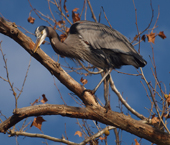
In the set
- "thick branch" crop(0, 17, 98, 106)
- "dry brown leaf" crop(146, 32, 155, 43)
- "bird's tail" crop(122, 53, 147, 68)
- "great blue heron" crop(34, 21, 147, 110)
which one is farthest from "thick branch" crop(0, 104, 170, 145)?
"dry brown leaf" crop(146, 32, 155, 43)

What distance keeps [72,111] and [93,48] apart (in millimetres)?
1967

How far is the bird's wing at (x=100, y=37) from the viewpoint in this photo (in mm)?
5816

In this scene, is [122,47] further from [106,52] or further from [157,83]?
[157,83]

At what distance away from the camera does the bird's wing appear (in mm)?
5816

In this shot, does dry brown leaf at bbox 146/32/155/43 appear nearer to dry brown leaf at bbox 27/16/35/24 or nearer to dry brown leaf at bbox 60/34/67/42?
dry brown leaf at bbox 60/34/67/42

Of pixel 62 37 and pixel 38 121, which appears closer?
pixel 38 121

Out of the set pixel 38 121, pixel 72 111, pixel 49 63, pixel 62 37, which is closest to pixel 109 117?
pixel 72 111

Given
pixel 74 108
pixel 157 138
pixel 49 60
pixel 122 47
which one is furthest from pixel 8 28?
pixel 157 138

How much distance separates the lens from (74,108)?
4289 millimetres

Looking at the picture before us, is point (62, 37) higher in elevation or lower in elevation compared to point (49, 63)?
higher

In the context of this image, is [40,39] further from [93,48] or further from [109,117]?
[109,117]

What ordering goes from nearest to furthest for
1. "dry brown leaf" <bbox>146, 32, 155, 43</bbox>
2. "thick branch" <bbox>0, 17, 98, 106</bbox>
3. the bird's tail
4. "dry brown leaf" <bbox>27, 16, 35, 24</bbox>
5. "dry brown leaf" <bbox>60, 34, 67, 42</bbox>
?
"thick branch" <bbox>0, 17, 98, 106</bbox> < "dry brown leaf" <bbox>146, 32, 155, 43</bbox> < the bird's tail < "dry brown leaf" <bbox>27, 16, 35, 24</bbox> < "dry brown leaf" <bbox>60, 34, 67, 42</bbox>

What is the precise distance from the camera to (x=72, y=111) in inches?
168

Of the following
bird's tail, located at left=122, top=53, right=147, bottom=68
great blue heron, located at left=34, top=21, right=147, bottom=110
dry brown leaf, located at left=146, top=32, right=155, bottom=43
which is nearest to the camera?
dry brown leaf, located at left=146, top=32, right=155, bottom=43
